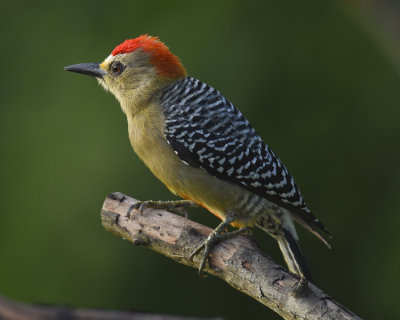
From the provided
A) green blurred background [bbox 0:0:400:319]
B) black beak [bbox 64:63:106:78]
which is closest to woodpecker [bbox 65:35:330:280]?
black beak [bbox 64:63:106:78]

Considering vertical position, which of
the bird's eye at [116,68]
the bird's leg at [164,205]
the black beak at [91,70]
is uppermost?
the bird's eye at [116,68]

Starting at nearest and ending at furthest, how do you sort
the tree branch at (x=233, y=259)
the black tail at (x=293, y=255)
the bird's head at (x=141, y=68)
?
the tree branch at (x=233, y=259) → the black tail at (x=293, y=255) → the bird's head at (x=141, y=68)

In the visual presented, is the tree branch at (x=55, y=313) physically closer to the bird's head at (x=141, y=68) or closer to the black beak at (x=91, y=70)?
the bird's head at (x=141, y=68)

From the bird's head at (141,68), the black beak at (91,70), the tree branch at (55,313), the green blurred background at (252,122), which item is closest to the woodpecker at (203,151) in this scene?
the bird's head at (141,68)

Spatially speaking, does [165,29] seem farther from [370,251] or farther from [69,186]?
[370,251]

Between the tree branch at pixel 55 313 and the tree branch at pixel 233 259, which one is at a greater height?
the tree branch at pixel 55 313

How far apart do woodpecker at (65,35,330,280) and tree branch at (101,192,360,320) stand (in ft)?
0.76

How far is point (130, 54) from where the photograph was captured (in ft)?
17.0

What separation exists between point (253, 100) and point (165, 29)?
122 cm

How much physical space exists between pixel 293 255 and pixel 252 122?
84.9 inches

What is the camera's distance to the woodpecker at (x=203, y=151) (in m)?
4.88

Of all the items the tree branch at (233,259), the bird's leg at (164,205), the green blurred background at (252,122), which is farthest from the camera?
the green blurred background at (252,122)

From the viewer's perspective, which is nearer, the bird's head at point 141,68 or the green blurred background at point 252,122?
the bird's head at point 141,68

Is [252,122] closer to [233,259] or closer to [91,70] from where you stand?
[91,70]
